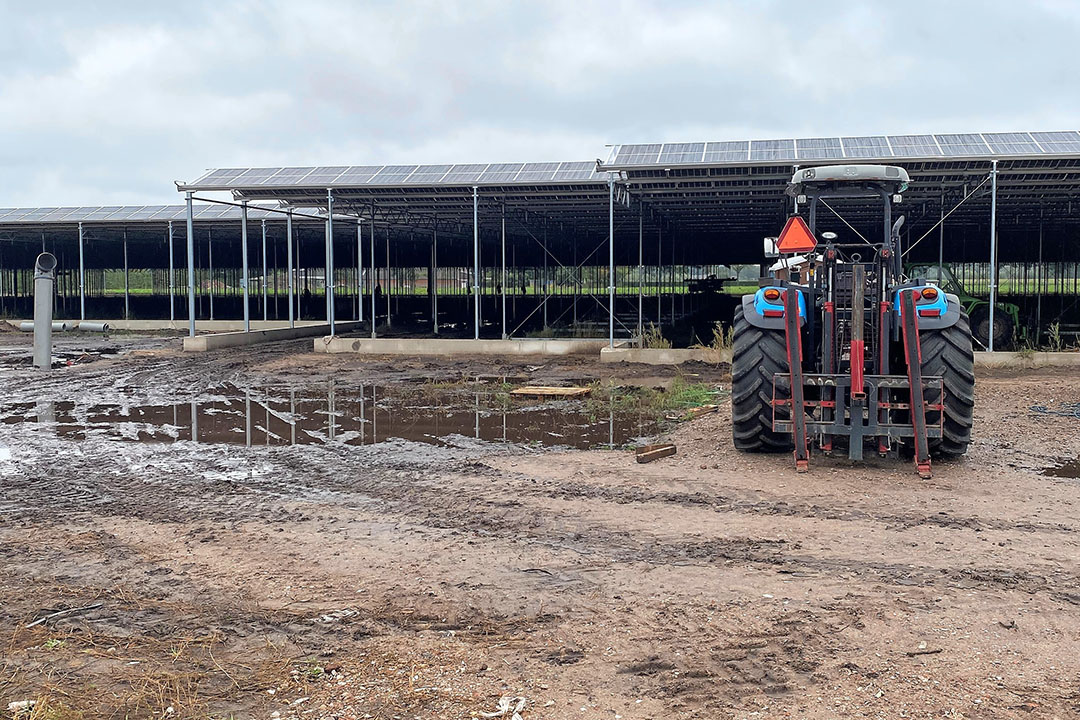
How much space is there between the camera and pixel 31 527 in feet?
21.5

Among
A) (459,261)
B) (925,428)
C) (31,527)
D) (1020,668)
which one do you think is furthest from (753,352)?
(459,261)

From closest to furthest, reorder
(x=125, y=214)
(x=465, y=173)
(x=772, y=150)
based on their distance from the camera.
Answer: (x=772, y=150) < (x=465, y=173) < (x=125, y=214)

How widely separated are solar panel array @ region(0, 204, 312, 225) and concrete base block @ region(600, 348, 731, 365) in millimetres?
15127

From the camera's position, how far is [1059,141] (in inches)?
684

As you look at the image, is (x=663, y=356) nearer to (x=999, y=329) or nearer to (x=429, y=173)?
(x=429, y=173)

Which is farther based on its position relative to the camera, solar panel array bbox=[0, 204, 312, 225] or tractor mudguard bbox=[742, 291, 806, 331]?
solar panel array bbox=[0, 204, 312, 225]

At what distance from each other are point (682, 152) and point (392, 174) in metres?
7.27

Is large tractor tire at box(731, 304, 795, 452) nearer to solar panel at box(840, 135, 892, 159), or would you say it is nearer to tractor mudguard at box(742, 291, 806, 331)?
tractor mudguard at box(742, 291, 806, 331)

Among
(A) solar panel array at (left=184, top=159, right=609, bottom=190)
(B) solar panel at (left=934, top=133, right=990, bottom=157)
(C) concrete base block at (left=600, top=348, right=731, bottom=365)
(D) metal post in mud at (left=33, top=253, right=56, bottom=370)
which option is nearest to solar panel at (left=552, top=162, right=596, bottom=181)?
(A) solar panel array at (left=184, top=159, right=609, bottom=190)

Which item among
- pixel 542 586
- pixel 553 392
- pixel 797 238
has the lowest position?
pixel 542 586

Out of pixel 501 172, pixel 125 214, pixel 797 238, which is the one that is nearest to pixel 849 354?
pixel 797 238

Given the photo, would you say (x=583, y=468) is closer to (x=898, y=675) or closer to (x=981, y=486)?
(x=981, y=486)

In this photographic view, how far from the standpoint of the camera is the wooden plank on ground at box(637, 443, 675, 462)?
877 centimetres

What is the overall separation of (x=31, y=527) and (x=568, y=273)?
115ft
